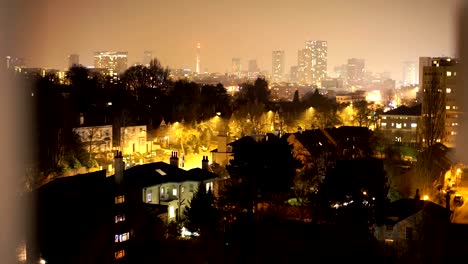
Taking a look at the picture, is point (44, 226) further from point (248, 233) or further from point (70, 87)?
point (70, 87)

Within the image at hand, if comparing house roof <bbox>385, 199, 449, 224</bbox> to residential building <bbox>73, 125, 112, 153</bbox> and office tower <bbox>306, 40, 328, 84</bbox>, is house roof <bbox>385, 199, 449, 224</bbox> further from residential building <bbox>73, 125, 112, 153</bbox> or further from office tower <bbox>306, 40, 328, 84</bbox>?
office tower <bbox>306, 40, 328, 84</bbox>

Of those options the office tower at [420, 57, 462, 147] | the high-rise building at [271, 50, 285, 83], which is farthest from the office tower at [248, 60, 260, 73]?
the office tower at [420, 57, 462, 147]

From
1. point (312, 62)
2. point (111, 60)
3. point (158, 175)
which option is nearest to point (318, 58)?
point (312, 62)

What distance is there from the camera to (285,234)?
5.76 m

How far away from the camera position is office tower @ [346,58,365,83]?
63894 millimetres

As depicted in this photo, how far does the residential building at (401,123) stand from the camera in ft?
51.9

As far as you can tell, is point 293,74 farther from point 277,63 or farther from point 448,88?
point 448,88

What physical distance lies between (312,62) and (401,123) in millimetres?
45038

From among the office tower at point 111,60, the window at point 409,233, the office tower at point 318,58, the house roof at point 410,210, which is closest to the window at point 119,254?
the house roof at point 410,210

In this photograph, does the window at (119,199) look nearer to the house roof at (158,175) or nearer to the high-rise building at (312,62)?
the house roof at (158,175)

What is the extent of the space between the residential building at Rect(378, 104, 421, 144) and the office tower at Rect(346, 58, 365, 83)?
46.9 metres

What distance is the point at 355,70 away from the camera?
6481 centimetres

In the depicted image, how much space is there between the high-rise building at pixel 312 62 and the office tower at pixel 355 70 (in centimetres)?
446

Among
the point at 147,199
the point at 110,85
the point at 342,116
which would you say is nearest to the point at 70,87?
the point at 110,85
